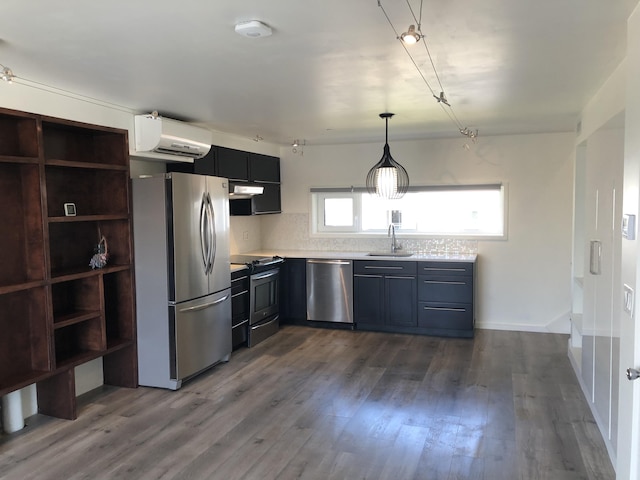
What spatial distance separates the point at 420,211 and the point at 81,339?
4.24 metres

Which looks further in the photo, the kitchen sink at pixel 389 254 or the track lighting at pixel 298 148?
the track lighting at pixel 298 148

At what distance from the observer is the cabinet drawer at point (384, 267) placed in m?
5.91

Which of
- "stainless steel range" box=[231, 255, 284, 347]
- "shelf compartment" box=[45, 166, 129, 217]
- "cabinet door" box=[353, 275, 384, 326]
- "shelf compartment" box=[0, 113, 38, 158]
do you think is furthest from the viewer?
"cabinet door" box=[353, 275, 384, 326]

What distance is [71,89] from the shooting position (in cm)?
362

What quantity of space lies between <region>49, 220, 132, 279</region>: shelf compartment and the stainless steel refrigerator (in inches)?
4.5

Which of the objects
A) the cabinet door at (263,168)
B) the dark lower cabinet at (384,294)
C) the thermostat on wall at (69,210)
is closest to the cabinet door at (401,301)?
the dark lower cabinet at (384,294)

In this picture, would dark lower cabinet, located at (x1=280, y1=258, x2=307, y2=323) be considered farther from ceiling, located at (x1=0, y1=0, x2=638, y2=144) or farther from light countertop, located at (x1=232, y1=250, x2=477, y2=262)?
ceiling, located at (x1=0, y1=0, x2=638, y2=144)

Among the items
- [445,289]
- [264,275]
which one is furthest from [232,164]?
[445,289]

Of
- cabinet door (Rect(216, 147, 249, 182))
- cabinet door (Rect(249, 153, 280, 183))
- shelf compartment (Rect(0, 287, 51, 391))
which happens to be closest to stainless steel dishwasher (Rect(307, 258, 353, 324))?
cabinet door (Rect(249, 153, 280, 183))

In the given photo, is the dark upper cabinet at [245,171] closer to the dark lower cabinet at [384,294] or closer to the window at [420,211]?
the window at [420,211]

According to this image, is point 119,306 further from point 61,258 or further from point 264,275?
point 264,275

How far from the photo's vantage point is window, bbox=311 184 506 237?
20.6ft

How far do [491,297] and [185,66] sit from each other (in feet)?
15.2

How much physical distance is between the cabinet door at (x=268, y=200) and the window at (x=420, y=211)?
0.49 metres
